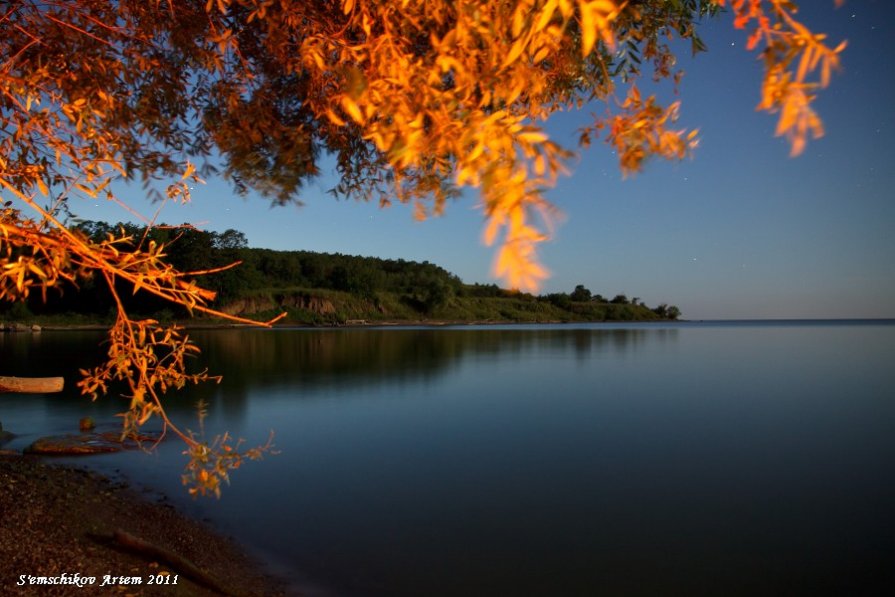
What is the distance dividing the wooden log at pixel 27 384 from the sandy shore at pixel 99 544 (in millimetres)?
846

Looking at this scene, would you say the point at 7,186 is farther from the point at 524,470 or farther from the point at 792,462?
the point at 792,462

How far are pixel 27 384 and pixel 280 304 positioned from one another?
217 ft

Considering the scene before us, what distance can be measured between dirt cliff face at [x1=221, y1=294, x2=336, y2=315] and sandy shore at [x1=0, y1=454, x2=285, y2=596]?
50287 mm

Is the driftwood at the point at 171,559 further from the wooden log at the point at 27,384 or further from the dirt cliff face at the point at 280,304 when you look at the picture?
the dirt cliff face at the point at 280,304

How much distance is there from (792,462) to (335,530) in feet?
33.2

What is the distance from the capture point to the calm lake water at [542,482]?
6.59m

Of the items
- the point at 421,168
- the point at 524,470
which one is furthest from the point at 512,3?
the point at 524,470

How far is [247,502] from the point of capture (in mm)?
8102

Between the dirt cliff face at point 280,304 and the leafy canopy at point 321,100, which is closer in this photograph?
the leafy canopy at point 321,100

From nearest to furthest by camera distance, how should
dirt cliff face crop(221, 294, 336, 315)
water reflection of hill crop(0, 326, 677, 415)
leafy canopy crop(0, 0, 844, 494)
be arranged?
leafy canopy crop(0, 0, 844, 494) → water reflection of hill crop(0, 326, 677, 415) → dirt cliff face crop(221, 294, 336, 315)

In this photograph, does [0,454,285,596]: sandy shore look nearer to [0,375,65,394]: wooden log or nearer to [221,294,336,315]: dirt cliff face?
[0,375,65,394]: wooden log

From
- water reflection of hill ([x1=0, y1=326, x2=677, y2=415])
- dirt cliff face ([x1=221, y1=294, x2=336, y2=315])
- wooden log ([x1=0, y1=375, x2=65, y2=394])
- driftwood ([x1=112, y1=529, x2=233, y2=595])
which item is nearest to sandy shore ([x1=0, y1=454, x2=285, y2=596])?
driftwood ([x1=112, y1=529, x2=233, y2=595])

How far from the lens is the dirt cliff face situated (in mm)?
60375

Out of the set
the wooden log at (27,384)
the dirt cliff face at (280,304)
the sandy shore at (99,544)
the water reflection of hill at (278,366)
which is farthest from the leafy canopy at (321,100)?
the dirt cliff face at (280,304)
